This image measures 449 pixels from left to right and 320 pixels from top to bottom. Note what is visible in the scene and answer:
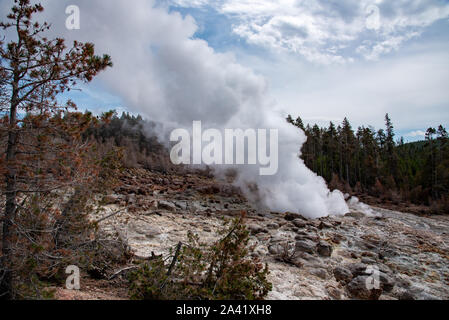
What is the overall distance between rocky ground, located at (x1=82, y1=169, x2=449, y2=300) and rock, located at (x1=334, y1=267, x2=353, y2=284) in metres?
0.02

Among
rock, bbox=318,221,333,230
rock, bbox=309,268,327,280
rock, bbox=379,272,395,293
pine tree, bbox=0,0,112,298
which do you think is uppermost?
pine tree, bbox=0,0,112,298

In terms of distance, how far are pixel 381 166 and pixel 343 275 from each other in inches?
1329

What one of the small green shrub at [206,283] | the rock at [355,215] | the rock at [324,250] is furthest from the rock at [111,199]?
the rock at [355,215]

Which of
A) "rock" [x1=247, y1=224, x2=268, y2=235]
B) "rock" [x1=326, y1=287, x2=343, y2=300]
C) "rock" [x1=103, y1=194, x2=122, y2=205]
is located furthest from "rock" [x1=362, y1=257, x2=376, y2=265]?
"rock" [x1=103, y1=194, x2=122, y2=205]

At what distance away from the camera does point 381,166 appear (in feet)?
114

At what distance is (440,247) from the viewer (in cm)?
1018

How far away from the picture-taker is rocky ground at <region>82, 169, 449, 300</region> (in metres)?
6.14

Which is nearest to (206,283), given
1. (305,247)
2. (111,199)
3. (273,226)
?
(305,247)

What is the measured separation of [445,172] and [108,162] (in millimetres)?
31601

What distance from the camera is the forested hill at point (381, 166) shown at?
85.2 ft

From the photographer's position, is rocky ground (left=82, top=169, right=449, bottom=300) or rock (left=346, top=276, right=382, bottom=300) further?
rocky ground (left=82, top=169, right=449, bottom=300)

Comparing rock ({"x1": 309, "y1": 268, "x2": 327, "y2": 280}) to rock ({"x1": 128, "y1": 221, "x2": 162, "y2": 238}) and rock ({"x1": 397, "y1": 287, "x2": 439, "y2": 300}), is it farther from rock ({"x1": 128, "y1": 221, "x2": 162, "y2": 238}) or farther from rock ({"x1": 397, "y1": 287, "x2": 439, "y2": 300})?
rock ({"x1": 128, "y1": 221, "x2": 162, "y2": 238})

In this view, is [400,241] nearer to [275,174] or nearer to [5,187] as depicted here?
[275,174]

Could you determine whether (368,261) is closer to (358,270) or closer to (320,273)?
(358,270)
